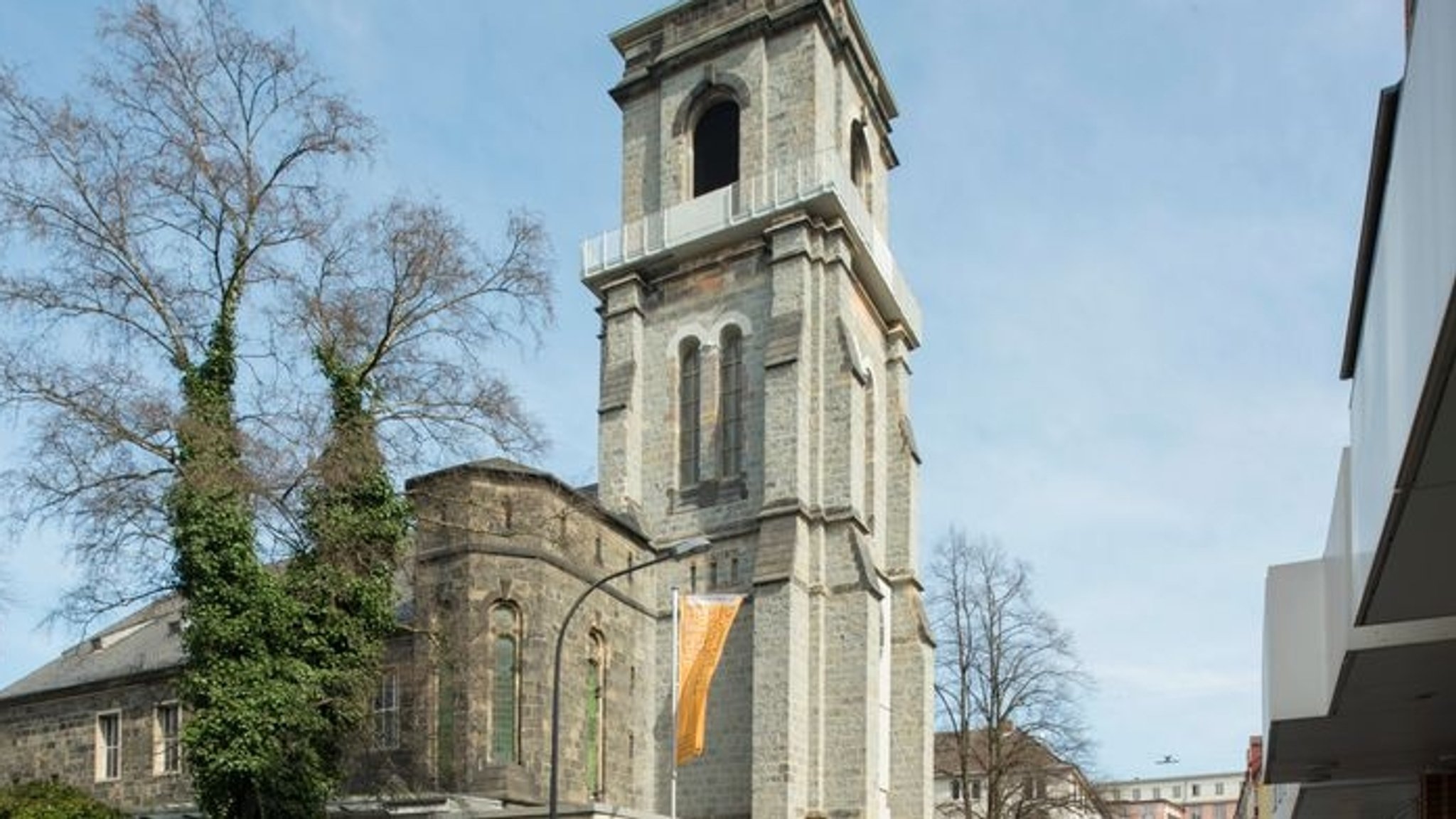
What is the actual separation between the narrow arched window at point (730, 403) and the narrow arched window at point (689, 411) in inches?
22.2

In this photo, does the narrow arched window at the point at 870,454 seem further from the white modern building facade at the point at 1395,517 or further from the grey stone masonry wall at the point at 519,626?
the white modern building facade at the point at 1395,517

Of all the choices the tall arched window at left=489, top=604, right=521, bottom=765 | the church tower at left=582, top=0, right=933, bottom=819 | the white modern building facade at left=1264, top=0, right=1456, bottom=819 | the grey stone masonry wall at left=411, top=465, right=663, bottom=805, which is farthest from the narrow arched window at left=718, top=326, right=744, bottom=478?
the white modern building facade at left=1264, top=0, right=1456, bottom=819

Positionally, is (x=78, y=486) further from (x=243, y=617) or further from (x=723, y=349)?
(x=723, y=349)

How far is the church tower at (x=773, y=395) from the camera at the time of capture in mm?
33406

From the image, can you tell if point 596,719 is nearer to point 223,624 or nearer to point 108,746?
point 223,624

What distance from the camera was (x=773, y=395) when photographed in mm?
34969

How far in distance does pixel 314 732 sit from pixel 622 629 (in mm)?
13556

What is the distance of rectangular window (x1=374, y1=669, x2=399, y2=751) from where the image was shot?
28.2 m

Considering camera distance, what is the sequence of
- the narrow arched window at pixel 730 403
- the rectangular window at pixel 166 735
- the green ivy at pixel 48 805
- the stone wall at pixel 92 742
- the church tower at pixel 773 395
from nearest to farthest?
the green ivy at pixel 48 805, the church tower at pixel 773 395, the rectangular window at pixel 166 735, the stone wall at pixel 92 742, the narrow arched window at pixel 730 403

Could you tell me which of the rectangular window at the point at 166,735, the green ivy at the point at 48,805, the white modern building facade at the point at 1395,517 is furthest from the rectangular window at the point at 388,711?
the white modern building facade at the point at 1395,517

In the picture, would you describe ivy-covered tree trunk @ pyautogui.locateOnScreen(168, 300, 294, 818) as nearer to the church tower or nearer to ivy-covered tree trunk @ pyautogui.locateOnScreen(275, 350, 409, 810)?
ivy-covered tree trunk @ pyautogui.locateOnScreen(275, 350, 409, 810)

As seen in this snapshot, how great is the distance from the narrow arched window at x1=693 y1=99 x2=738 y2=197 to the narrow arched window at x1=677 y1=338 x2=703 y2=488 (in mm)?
4573

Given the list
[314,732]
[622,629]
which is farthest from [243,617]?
[622,629]

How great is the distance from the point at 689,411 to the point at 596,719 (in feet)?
28.4
